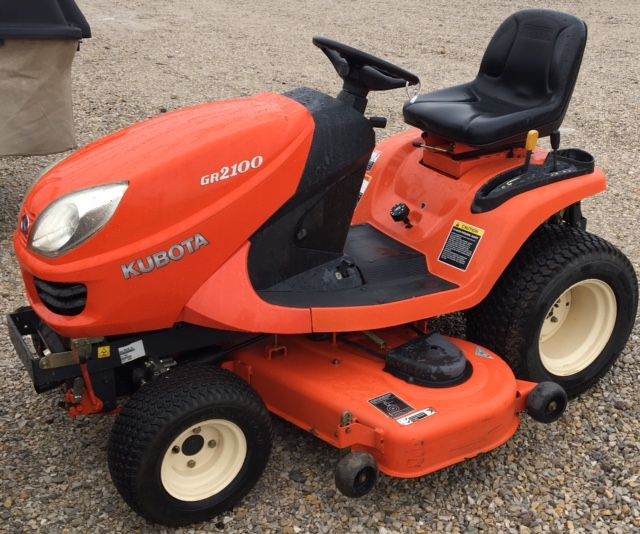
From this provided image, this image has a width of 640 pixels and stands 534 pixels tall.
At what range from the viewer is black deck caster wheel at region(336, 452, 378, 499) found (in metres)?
2.35

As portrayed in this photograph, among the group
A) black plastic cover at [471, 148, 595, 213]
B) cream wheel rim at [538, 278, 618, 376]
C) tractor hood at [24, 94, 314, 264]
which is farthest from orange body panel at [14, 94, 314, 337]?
cream wheel rim at [538, 278, 618, 376]

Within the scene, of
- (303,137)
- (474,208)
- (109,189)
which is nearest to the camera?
(109,189)

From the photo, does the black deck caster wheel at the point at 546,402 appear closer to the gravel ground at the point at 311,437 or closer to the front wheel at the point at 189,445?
the gravel ground at the point at 311,437

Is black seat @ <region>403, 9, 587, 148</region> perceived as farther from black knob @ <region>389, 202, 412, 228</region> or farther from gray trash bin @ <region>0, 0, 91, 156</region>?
gray trash bin @ <region>0, 0, 91, 156</region>

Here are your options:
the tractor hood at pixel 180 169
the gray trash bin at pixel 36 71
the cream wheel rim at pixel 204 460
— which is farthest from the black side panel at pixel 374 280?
the gray trash bin at pixel 36 71

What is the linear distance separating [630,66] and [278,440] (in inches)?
289

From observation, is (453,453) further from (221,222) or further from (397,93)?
→ (397,93)

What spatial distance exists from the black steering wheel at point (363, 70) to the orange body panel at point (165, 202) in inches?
9.3

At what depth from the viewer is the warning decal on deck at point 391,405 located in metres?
2.50

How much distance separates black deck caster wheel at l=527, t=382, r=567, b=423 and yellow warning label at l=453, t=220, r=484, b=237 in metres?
0.56

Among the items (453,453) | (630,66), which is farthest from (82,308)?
(630,66)

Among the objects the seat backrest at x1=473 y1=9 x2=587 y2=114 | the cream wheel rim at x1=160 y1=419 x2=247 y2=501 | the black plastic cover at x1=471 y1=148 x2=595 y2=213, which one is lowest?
the cream wheel rim at x1=160 y1=419 x2=247 y2=501

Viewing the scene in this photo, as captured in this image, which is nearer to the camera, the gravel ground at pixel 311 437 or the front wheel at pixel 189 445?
the front wheel at pixel 189 445

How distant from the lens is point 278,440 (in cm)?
285
